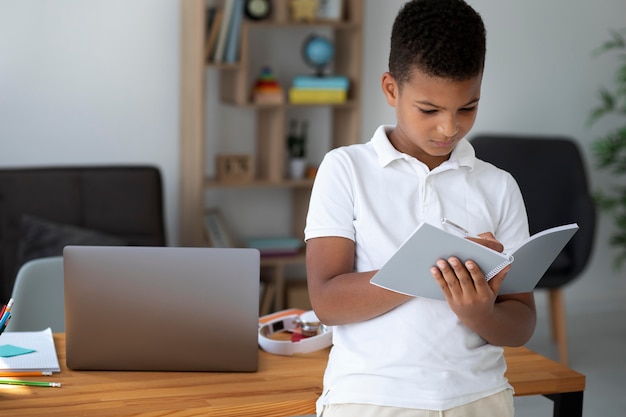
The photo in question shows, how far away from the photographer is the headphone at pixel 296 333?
5.46 ft

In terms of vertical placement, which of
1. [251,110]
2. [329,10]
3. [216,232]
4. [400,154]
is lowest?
[216,232]

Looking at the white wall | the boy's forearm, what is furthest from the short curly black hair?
the white wall

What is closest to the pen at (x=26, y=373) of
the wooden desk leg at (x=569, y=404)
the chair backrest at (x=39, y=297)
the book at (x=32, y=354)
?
the book at (x=32, y=354)

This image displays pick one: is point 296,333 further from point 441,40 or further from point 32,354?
point 441,40

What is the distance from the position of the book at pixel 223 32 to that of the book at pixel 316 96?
0.35m

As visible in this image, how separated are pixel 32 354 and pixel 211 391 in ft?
1.18

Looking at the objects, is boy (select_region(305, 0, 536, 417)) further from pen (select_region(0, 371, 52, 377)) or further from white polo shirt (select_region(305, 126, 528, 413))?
pen (select_region(0, 371, 52, 377))

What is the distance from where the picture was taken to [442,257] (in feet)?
4.09

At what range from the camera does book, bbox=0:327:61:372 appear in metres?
1.51

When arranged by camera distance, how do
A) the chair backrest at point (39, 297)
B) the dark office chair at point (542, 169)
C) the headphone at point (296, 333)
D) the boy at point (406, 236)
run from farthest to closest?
1. the dark office chair at point (542, 169)
2. the chair backrest at point (39, 297)
3. the headphone at point (296, 333)
4. the boy at point (406, 236)

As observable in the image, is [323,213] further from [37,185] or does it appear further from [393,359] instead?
[37,185]

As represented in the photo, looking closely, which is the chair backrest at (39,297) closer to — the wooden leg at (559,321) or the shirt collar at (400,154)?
the shirt collar at (400,154)

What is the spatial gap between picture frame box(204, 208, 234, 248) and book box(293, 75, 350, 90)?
2.21 feet

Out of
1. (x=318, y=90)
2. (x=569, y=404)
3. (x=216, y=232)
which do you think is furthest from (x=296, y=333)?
(x=318, y=90)
